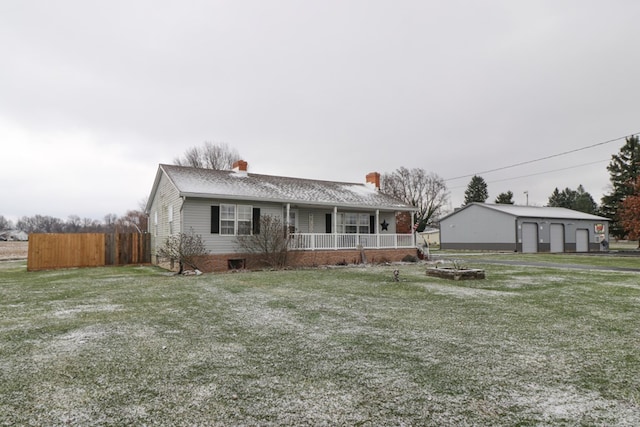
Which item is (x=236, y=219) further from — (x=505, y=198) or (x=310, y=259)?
(x=505, y=198)

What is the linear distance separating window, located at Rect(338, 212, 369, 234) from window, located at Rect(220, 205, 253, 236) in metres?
5.49

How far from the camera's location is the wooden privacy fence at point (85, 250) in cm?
1612

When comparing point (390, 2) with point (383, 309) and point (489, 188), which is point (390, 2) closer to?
point (383, 309)

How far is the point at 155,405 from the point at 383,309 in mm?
4787

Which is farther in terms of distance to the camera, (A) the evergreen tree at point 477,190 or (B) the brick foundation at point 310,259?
(A) the evergreen tree at point 477,190

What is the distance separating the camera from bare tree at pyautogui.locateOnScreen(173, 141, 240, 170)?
4372 cm

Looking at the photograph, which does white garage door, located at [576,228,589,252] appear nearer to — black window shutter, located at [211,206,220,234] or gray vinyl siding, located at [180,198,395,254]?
gray vinyl siding, located at [180,198,395,254]

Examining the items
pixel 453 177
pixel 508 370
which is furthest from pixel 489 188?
pixel 508 370

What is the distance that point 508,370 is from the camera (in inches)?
148

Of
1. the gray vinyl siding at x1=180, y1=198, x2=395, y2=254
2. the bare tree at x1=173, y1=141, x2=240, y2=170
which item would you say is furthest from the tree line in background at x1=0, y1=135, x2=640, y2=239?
the gray vinyl siding at x1=180, y1=198, x2=395, y2=254

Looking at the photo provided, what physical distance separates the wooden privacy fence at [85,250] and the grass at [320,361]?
9677 mm

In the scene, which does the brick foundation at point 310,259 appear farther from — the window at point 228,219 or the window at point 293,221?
the window at point 293,221

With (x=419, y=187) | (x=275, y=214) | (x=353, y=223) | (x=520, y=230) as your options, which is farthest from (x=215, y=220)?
(x=419, y=187)

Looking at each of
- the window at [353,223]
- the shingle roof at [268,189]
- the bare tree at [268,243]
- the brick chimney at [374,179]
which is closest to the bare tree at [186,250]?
the shingle roof at [268,189]
